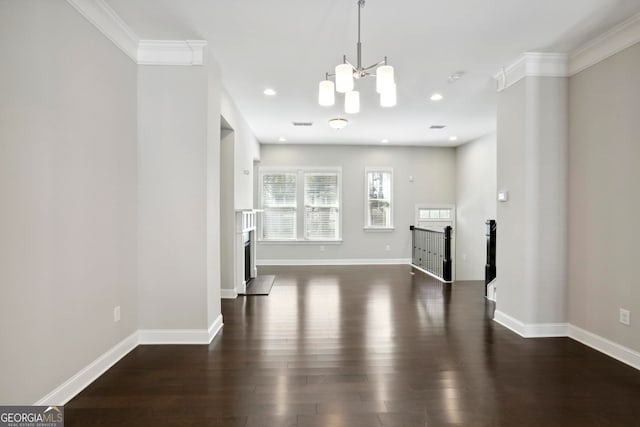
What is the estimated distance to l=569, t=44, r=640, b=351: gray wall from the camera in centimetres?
276

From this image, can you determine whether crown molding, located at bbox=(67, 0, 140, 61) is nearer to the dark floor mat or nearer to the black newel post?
the dark floor mat

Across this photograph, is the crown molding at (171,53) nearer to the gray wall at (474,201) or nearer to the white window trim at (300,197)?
the white window trim at (300,197)

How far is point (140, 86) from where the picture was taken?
10.3 feet

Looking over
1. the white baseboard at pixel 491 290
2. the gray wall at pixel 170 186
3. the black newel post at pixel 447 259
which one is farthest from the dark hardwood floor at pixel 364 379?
the black newel post at pixel 447 259

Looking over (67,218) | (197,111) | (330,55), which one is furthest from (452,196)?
(67,218)

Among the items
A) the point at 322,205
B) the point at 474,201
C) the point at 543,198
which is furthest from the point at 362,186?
the point at 543,198

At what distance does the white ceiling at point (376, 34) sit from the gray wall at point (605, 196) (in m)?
0.50

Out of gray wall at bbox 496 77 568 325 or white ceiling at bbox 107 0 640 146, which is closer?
white ceiling at bbox 107 0 640 146

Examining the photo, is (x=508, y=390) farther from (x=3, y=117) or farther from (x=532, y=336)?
(x=3, y=117)

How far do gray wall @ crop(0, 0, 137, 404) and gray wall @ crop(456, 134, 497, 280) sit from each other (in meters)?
Answer: 6.62

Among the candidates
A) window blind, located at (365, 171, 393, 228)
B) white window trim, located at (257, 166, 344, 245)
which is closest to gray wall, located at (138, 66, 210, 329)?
white window trim, located at (257, 166, 344, 245)

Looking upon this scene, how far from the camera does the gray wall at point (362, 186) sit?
785 centimetres

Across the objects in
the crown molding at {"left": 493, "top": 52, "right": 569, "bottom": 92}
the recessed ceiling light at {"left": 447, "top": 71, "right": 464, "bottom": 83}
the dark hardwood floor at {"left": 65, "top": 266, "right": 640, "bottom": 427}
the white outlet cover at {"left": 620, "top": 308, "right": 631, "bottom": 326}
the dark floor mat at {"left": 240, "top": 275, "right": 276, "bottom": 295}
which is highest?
the recessed ceiling light at {"left": 447, "top": 71, "right": 464, "bottom": 83}

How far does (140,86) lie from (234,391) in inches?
116
